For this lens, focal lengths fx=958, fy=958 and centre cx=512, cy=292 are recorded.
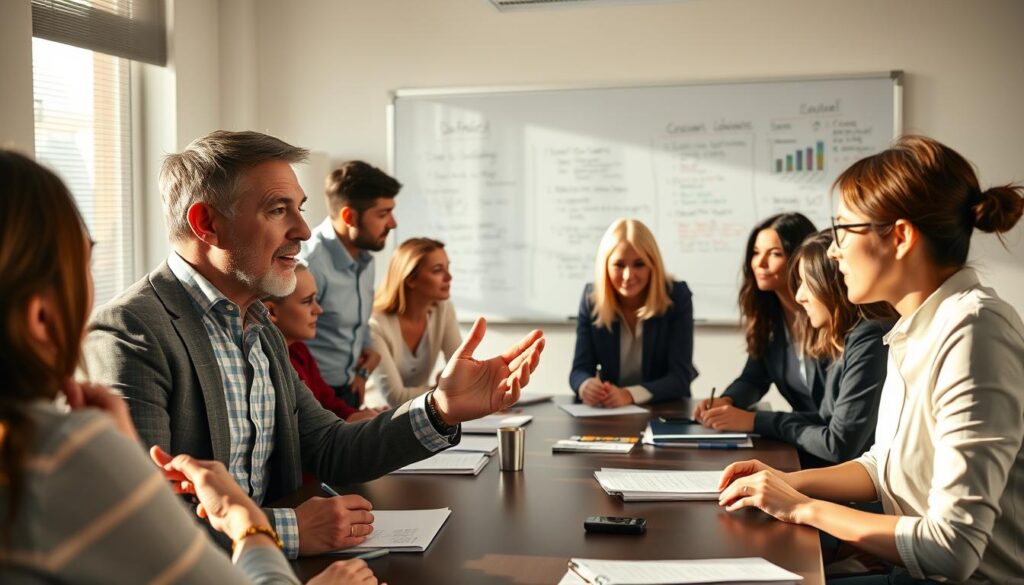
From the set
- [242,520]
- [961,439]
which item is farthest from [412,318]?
[242,520]

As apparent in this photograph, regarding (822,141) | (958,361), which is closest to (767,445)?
(958,361)

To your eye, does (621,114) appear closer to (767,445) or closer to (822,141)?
(822,141)

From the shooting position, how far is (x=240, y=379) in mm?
1949

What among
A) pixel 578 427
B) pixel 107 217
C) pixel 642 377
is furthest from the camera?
pixel 107 217

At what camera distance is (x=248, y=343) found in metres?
2.00

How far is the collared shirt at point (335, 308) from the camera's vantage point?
3.76 m

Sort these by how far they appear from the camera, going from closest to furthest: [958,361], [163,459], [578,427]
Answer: [163,459] → [958,361] → [578,427]

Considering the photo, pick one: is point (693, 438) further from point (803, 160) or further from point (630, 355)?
point (803, 160)

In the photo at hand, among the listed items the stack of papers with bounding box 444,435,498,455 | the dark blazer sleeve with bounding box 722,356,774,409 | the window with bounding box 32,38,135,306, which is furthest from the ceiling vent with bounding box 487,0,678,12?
the window with bounding box 32,38,135,306

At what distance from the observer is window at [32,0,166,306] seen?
4.01 meters

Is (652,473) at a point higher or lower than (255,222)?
lower

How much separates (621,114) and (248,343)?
323cm

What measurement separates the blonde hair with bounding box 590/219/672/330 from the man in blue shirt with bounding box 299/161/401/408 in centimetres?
89

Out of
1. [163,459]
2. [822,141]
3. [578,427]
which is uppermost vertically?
[822,141]
